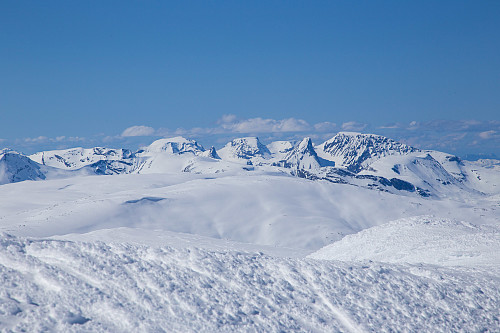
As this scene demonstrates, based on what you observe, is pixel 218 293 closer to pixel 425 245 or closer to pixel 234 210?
pixel 425 245

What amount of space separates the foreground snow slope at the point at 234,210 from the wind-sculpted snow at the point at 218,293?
72.2 metres

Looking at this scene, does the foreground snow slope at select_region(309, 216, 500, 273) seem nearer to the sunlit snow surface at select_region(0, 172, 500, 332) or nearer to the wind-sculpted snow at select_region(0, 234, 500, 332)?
the sunlit snow surface at select_region(0, 172, 500, 332)

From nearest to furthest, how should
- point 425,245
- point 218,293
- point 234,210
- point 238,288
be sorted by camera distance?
point 218,293 < point 238,288 < point 425,245 < point 234,210

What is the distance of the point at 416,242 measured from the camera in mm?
31516

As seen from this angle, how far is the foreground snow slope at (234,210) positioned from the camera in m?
104

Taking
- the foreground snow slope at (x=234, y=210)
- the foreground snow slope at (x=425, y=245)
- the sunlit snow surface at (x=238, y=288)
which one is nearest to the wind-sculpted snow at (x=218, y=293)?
the sunlit snow surface at (x=238, y=288)

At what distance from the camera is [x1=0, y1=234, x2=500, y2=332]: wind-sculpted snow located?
14.3m

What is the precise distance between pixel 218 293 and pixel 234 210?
108577mm

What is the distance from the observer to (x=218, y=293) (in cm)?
1661

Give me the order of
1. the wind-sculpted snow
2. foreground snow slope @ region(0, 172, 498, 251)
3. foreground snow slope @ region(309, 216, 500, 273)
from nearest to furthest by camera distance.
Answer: the wind-sculpted snow < foreground snow slope @ region(309, 216, 500, 273) < foreground snow slope @ region(0, 172, 498, 251)

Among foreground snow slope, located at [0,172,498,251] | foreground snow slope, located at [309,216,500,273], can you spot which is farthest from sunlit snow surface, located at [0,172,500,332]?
foreground snow slope, located at [0,172,498,251]

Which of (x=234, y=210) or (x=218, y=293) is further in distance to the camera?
(x=234, y=210)

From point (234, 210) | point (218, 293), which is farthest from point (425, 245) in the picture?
point (234, 210)

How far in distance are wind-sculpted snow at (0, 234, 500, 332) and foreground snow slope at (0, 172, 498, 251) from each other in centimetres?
7222
